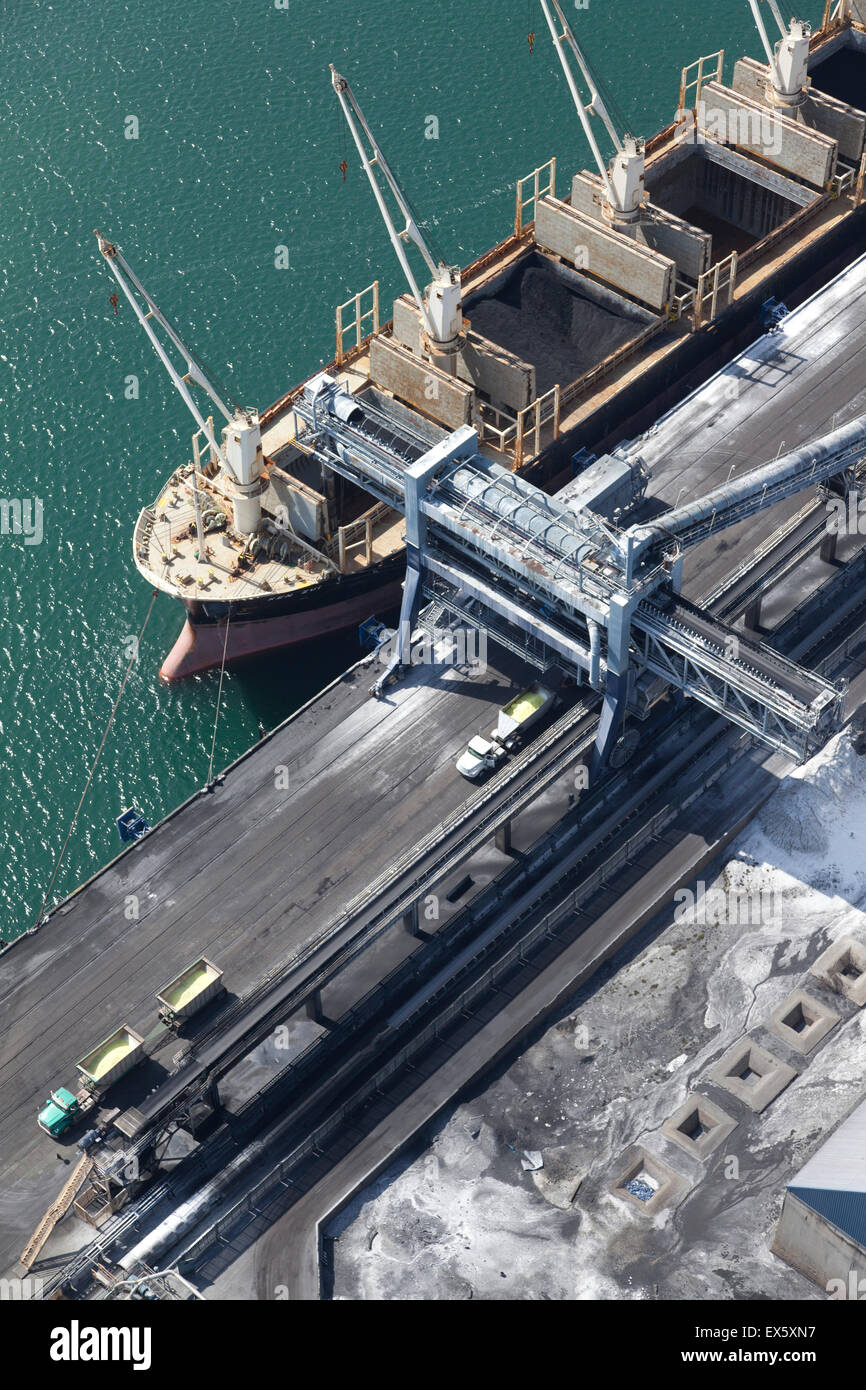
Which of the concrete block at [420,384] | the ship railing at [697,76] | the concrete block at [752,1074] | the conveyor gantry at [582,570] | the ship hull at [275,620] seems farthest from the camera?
the ship railing at [697,76]

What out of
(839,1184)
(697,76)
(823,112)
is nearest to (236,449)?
(823,112)

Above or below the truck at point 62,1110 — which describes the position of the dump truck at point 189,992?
above

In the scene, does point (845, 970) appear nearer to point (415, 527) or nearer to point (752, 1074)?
point (752, 1074)

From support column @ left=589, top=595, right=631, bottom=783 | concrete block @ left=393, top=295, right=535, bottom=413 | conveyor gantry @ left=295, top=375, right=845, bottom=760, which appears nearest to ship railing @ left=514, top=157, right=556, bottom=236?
concrete block @ left=393, top=295, right=535, bottom=413

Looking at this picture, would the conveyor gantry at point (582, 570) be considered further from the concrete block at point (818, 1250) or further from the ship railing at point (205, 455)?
the concrete block at point (818, 1250)

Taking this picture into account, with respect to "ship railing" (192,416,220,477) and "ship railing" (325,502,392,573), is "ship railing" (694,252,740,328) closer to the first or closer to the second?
"ship railing" (325,502,392,573)

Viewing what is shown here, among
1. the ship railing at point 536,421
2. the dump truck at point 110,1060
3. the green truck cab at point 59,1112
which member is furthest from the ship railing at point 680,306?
the green truck cab at point 59,1112

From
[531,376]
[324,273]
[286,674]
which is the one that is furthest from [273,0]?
[286,674]

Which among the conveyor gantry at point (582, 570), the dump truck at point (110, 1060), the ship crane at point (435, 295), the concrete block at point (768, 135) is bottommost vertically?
the dump truck at point (110, 1060)

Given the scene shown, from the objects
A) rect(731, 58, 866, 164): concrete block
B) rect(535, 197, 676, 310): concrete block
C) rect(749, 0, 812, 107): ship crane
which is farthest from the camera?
rect(731, 58, 866, 164): concrete block
